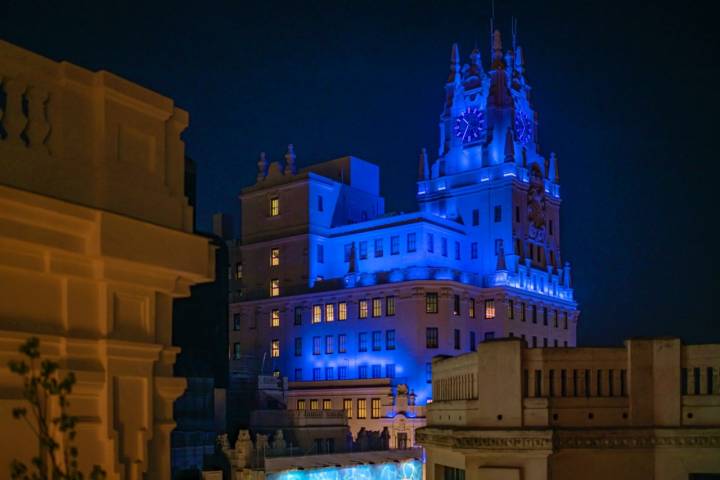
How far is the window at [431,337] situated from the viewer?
74.3 m

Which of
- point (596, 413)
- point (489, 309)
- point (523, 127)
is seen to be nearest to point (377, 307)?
point (489, 309)

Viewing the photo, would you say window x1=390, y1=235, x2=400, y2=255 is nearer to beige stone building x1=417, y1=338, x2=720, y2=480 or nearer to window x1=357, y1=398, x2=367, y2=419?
window x1=357, y1=398, x2=367, y2=419

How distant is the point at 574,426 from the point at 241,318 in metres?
71.1

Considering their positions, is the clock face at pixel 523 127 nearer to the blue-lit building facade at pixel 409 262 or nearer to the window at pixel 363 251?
the blue-lit building facade at pixel 409 262

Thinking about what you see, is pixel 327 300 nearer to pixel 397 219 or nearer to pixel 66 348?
pixel 397 219

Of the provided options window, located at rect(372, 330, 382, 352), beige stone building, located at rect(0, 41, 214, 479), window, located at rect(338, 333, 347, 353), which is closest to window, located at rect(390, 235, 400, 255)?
window, located at rect(372, 330, 382, 352)

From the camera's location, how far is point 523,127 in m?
86.6

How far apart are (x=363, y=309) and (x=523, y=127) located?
25608 mm

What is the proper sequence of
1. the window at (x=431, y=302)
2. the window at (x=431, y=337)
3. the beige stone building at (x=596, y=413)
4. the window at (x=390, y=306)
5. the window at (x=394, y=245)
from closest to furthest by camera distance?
the beige stone building at (x=596, y=413) → the window at (x=431, y=337) → the window at (x=431, y=302) → the window at (x=390, y=306) → the window at (x=394, y=245)

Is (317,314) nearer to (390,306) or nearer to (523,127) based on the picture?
(390,306)

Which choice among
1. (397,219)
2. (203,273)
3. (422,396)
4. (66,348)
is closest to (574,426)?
(203,273)

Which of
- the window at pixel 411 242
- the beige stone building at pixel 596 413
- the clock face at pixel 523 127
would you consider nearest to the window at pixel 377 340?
the window at pixel 411 242

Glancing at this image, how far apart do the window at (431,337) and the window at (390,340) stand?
3.04m

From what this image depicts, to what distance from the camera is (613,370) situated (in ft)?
64.9
